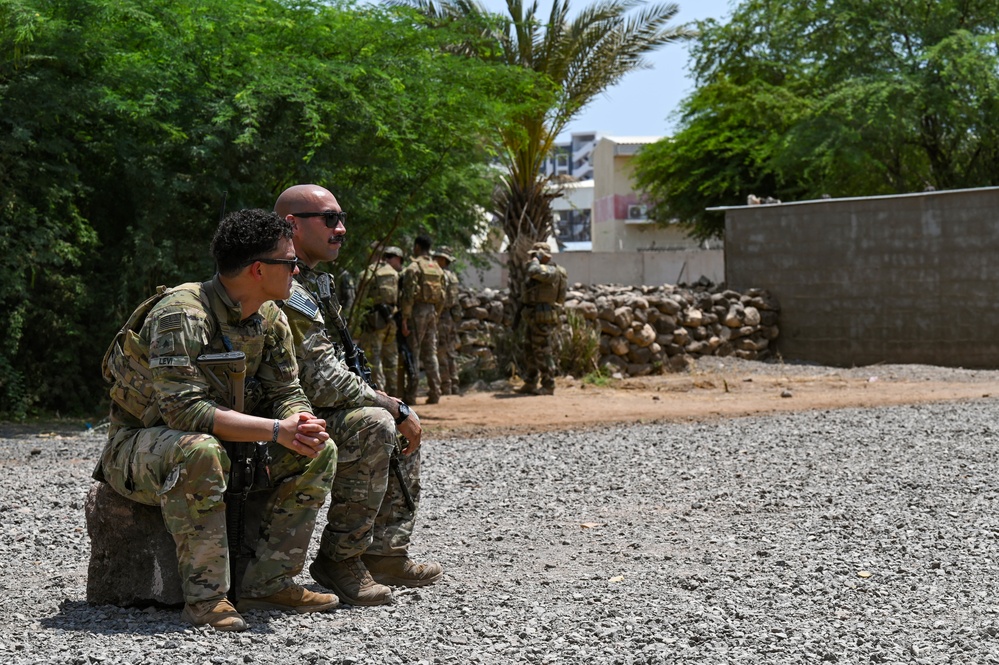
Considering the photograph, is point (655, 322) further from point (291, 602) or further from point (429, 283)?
point (291, 602)

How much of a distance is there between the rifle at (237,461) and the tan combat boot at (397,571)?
718mm

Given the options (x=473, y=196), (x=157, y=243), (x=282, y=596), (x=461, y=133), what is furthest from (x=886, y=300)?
(x=282, y=596)

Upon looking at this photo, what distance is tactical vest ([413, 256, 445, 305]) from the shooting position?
13.0 metres

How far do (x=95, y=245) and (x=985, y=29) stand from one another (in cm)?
2146

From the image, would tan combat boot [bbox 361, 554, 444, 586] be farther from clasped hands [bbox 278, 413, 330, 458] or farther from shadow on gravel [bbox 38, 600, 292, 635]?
clasped hands [bbox 278, 413, 330, 458]

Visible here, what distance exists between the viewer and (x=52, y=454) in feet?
29.4

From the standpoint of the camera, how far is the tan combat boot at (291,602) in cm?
422

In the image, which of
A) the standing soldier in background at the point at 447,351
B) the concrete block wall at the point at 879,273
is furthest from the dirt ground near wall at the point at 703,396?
the concrete block wall at the point at 879,273

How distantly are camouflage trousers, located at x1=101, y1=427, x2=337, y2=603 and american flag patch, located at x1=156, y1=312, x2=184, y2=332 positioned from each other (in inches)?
13.5

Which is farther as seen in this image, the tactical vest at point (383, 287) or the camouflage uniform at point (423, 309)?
the camouflage uniform at point (423, 309)

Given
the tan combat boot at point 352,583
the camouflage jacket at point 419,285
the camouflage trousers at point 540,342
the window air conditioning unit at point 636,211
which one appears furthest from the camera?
the window air conditioning unit at point 636,211

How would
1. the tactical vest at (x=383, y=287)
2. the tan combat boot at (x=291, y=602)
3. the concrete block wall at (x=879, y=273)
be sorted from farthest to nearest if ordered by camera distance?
the concrete block wall at (x=879, y=273), the tactical vest at (x=383, y=287), the tan combat boot at (x=291, y=602)

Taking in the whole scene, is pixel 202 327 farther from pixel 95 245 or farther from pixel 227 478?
pixel 95 245

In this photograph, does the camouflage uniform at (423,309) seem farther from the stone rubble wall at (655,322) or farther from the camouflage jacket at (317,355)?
the camouflage jacket at (317,355)
